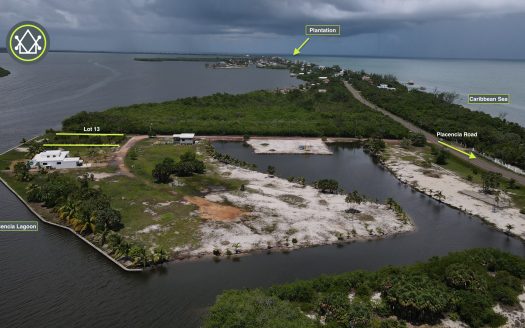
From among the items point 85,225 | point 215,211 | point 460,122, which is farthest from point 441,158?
point 85,225

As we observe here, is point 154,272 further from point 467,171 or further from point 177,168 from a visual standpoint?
point 467,171

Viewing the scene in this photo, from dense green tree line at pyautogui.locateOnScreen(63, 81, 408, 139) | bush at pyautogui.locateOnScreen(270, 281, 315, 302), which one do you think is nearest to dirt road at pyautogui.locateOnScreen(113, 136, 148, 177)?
dense green tree line at pyautogui.locateOnScreen(63, 81, 408, 139)

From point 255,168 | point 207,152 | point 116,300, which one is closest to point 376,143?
point 255,168

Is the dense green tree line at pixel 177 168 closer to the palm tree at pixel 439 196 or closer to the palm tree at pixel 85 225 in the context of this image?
the palm tree at pixel 85 225

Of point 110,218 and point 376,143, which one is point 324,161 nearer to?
point 376,143

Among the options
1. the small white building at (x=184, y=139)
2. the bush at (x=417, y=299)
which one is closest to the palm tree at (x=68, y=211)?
the bush at (x=417, y=299)

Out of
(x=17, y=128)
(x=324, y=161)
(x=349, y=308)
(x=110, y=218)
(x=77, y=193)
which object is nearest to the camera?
(x=349, y=308)
